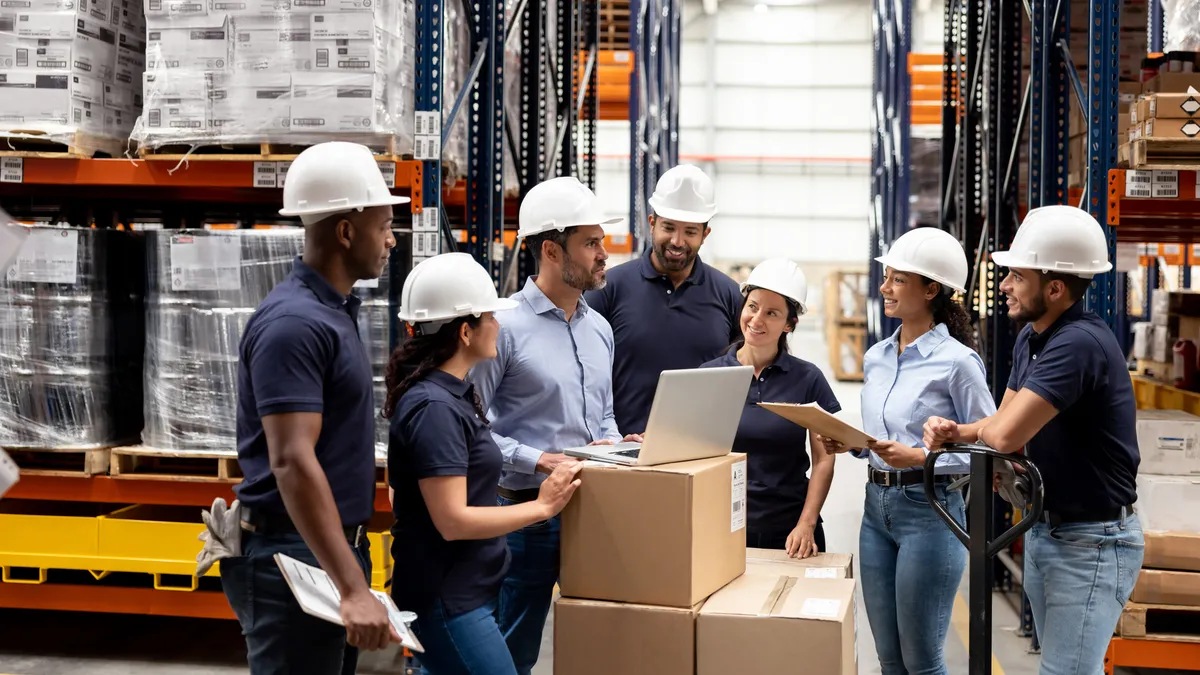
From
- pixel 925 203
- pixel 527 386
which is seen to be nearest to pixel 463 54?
pixel 527 386

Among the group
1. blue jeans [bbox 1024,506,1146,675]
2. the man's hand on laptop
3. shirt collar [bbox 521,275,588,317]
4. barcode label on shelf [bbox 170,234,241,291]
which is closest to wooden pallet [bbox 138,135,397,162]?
barcode label on shelf [bbox 170,234,241,291]

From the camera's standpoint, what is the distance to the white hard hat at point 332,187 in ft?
8.41

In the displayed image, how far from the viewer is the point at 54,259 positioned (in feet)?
16.5

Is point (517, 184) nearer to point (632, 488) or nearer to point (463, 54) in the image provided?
point (463, 54)

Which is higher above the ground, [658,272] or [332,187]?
[332,187]

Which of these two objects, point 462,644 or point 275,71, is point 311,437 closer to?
point 462,644

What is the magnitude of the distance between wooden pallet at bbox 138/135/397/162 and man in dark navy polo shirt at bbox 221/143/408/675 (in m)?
2.12

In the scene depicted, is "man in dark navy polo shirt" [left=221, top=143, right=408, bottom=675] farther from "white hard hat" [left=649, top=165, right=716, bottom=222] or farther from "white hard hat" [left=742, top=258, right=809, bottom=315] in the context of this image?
"white hard hat" [left=649, top=165, right=716, bottom=222]

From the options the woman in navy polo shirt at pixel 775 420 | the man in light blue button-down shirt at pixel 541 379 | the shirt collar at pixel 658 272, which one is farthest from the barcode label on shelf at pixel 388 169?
the woman in navy polo shirt at pixel 775 420

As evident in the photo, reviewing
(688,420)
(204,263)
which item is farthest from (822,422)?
(204,263)

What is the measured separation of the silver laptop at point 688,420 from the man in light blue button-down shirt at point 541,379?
0.91 ft

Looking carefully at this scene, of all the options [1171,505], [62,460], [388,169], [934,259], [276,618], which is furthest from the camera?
[62,460]

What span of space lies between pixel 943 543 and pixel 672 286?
166 cm

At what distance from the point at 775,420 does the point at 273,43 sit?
2645 millimetres
